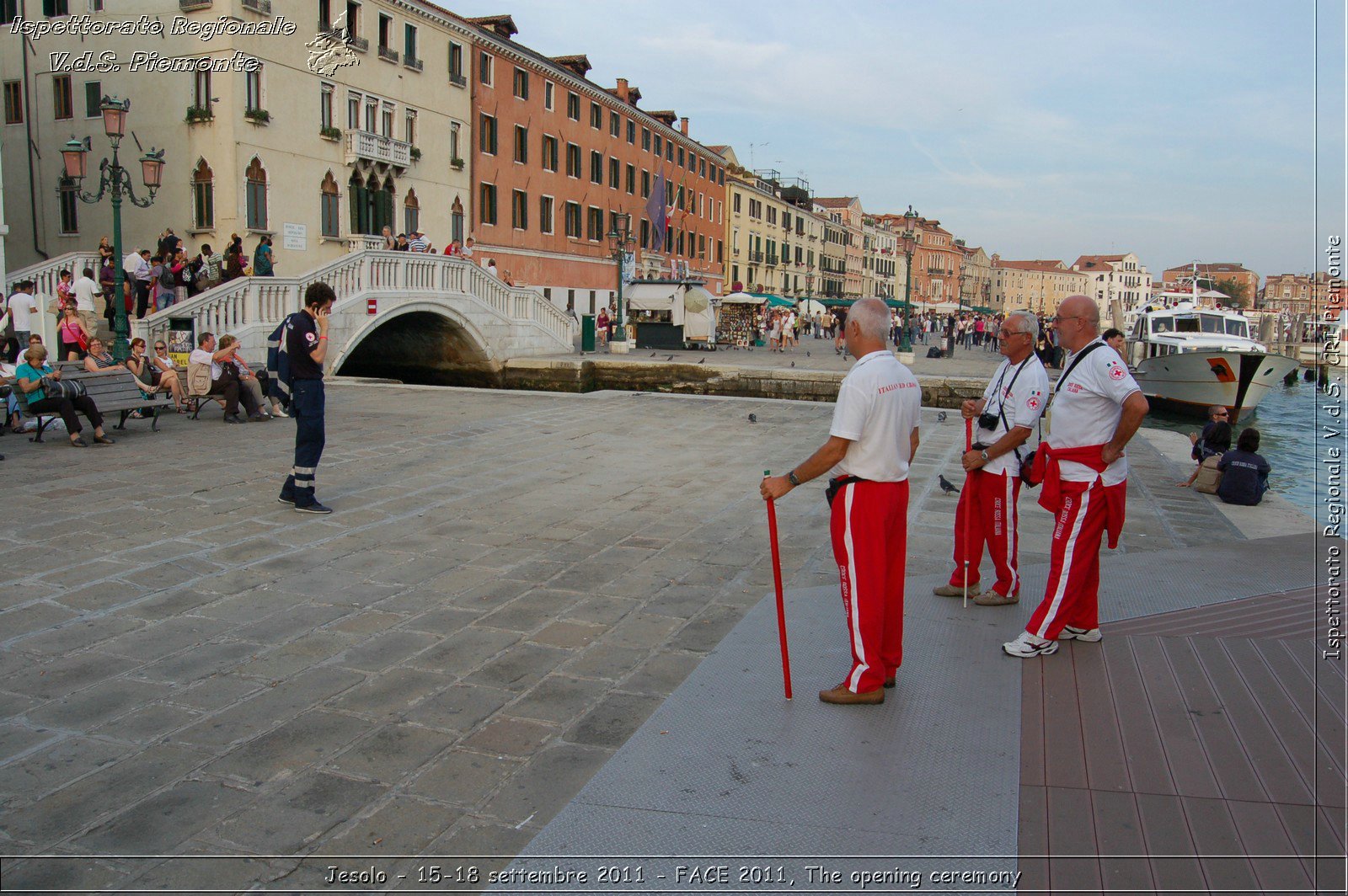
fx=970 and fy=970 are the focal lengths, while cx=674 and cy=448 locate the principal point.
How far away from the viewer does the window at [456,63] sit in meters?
34.5

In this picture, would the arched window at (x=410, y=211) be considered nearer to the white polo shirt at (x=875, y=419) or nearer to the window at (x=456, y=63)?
the window at (x=456, y=63)

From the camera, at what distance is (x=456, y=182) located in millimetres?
35438

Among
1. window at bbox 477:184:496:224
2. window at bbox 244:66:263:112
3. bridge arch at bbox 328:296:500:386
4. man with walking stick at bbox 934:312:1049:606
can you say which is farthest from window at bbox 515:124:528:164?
man with walking stick at bbox 934:312:1049:606

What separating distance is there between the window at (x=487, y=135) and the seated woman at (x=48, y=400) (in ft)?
94.8

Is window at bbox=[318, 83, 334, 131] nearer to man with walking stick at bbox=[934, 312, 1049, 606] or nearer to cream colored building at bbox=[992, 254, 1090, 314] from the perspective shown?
man with walking stick at bbox=[934, 312, 1049, 606]

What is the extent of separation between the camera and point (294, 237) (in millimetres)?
27562

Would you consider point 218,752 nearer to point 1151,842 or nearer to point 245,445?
point 1151,842

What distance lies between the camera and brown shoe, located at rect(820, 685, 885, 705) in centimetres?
384

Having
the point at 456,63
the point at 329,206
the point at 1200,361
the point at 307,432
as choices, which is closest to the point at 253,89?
the point at 329,206

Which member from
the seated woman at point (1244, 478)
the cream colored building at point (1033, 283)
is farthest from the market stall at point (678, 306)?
the cream colored building at point (1033, 283)

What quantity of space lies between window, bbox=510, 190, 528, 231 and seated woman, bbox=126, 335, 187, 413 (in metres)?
28.1

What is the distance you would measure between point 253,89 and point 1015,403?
26.2 meters

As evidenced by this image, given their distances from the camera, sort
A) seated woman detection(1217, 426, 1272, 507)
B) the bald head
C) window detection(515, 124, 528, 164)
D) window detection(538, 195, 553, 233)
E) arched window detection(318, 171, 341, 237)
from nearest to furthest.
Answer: the bald head, seated woman detection(1217, 426, 1272, 507), arched window detection(318, 171, 341, 237), window detection(515, 124, 528, 164), window detection(538, 195, 553, 233)

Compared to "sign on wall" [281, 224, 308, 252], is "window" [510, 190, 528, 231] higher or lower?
A: higher
